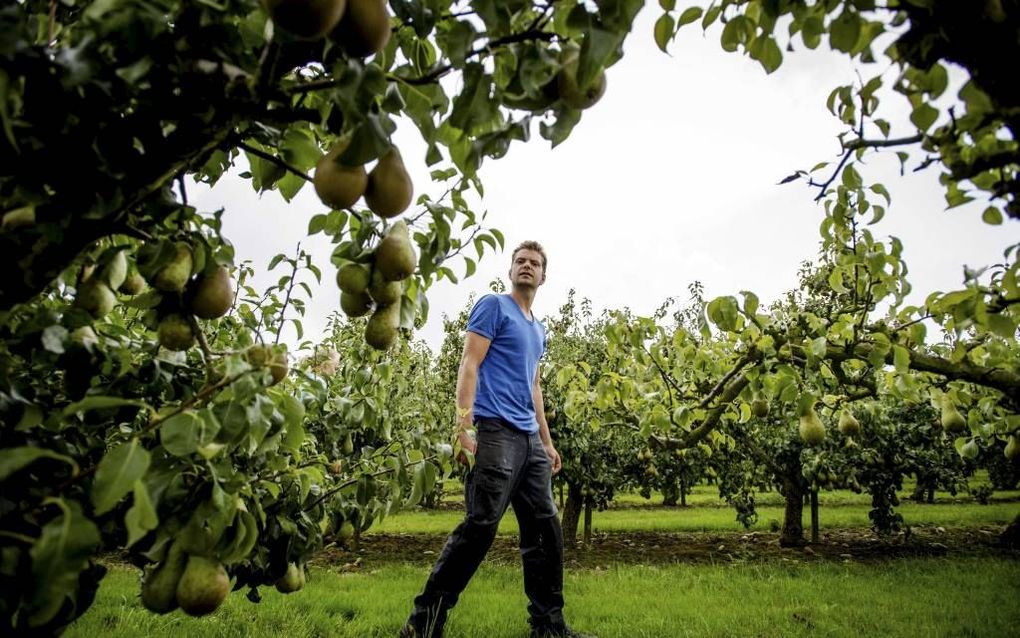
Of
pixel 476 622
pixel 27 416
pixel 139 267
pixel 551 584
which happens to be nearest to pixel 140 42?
pixel 139 267

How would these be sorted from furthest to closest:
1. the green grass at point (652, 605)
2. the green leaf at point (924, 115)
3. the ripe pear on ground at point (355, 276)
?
1. the green grass at point (652, 605)
2. the ripe pear on ground at point (355, 276)
3. the green leaf at point (924, 115)

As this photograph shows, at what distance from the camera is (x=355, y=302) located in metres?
1.40

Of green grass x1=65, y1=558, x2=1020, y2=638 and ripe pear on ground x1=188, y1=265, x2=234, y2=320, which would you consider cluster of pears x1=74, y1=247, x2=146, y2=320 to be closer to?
ripe pear on ground x1=188, y1=265, x2=234, y2=320

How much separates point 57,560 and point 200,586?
50cm

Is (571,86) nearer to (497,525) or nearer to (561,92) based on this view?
(561,92)

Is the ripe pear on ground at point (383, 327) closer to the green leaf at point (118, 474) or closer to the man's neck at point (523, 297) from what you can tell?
the green leaf at point (118, 474)

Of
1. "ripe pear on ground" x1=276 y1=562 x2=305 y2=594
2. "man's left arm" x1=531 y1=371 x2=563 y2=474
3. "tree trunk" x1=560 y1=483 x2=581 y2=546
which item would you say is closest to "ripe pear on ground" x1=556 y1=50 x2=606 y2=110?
"ripe pear on ground" x1=276 y1=562 x2=305 y2=594

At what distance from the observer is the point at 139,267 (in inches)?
43.1

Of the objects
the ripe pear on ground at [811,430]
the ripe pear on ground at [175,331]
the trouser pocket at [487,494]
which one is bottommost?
the trouser pocket at [487,494]

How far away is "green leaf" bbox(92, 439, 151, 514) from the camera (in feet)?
2.67

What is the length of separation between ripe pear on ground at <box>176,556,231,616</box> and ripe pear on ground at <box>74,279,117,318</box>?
565 millimetres

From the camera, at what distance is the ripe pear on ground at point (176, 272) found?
115 centimetres

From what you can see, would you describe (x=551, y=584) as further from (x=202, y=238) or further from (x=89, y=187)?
(x=89, y=187)

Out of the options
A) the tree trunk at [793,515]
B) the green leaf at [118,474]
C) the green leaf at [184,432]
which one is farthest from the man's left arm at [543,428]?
the tree trunk at [793,515]
